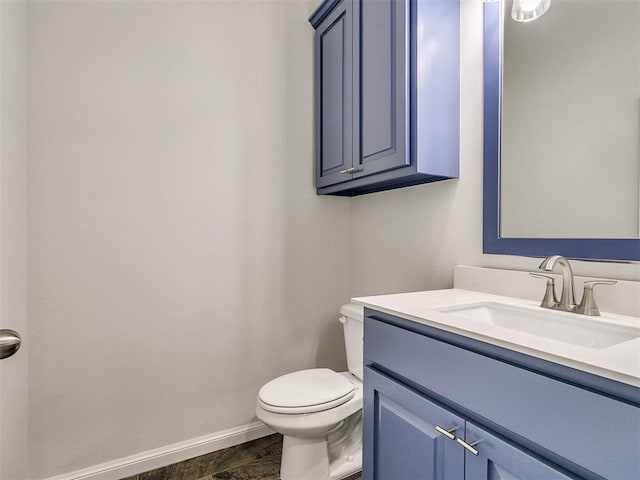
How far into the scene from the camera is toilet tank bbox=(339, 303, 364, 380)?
1.62 meters

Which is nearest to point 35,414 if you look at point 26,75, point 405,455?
point 26,75

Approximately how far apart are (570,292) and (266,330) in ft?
4.64

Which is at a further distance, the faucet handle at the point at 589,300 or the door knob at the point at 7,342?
the faucet handle at the point at 589,300

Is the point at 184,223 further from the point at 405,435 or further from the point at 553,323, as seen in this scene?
the point at 553,323

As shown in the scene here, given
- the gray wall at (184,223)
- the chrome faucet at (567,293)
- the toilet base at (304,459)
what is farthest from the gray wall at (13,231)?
the chrome faucet at (567,293)

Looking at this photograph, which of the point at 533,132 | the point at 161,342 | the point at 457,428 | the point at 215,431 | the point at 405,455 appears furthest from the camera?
the point at 215,431

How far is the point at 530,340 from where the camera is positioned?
2.23 feet

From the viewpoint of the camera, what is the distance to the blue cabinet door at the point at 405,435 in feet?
2.65

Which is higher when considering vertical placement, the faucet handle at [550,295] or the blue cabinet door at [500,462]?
the faucet handle at [550,295]

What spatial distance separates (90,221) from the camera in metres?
1.48

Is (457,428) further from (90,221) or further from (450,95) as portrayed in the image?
(90,221)

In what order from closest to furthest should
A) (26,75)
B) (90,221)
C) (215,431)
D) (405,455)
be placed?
1. (405,455)
2. (26,75)
3. (90,221)
4. (215,431)

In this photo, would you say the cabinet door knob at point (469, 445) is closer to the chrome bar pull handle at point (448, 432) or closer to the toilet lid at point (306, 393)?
the chrome bar pull handle at point (448, 432)

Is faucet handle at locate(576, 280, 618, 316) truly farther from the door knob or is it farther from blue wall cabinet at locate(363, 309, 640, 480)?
the door knob
